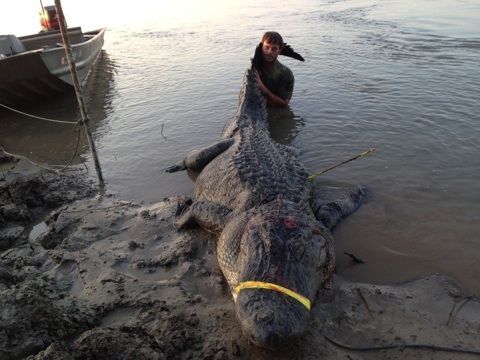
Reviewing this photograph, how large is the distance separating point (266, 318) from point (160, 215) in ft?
8.04

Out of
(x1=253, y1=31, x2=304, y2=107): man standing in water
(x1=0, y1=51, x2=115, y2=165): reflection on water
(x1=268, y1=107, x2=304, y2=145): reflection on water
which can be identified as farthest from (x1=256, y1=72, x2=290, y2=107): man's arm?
(x1=0, y1=51, x2=115, y2=165): reflection on water

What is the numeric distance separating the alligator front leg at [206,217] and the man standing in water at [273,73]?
399 cm

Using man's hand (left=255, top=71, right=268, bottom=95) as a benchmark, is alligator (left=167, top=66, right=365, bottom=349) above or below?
below

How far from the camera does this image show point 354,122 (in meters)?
6.85

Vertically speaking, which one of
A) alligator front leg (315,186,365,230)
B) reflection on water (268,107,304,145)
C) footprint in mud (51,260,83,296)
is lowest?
reflection on water (268,107,304,145)

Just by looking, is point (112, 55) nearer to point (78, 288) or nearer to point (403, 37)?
point (403, 37)

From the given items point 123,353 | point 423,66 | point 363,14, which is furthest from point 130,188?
point 363,14

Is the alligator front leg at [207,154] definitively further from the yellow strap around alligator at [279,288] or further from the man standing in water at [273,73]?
the yellow strap around alligator at [279,288]

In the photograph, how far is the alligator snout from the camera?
2.28m

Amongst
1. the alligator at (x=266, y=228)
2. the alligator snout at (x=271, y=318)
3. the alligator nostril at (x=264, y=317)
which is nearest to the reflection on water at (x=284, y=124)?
the alligator at (x=266, y=228)

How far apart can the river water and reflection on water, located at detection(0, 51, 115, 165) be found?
0.14 feet

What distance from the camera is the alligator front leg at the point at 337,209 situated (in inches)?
160

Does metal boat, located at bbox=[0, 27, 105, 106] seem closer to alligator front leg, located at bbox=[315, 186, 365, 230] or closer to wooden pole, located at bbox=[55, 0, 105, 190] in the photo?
wooden pole, located at bbox=[55, 0, 105, 190]

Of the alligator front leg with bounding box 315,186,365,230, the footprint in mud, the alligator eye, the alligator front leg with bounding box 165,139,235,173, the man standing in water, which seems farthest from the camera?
the man standing in water
